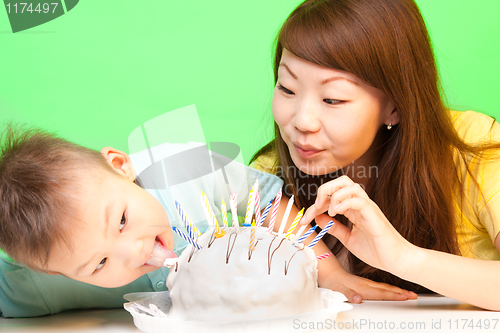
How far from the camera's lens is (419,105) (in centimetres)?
106

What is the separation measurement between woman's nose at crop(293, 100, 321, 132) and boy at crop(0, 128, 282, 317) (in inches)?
14.1

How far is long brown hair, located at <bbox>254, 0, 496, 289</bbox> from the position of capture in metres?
0.97

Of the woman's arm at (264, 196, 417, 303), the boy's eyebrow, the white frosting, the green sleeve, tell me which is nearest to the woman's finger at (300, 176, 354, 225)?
the white frosting

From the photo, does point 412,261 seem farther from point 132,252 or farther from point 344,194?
point 132,252

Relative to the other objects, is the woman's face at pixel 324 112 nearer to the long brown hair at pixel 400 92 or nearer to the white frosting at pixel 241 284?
the long brown hair at pixel 400 92

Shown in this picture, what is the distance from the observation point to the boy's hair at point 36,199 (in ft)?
2.43

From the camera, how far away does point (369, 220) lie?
2.66 ft

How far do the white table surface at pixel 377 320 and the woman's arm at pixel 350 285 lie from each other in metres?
0.02

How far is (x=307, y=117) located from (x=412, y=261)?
363mm

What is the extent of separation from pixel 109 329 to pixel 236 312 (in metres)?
→ 0.27

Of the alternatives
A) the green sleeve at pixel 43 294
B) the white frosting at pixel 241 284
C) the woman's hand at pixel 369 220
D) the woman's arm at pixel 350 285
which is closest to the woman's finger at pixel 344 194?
the woman's hand at pixel 369 220

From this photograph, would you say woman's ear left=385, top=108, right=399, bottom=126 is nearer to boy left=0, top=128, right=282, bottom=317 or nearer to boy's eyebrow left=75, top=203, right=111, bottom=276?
boy left=0, top=128, right=282, bottom=317

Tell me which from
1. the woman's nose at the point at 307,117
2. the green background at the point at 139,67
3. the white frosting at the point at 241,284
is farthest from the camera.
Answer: the green background at the point at 139,67

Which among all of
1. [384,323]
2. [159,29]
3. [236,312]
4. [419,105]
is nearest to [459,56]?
[419,105]
